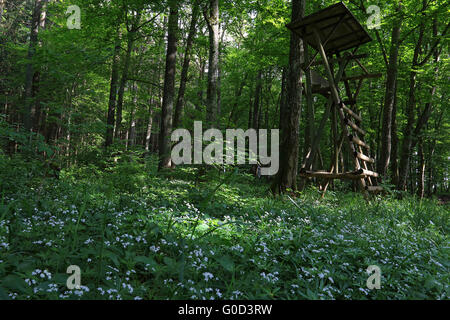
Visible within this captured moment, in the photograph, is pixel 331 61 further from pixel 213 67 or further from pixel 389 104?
pixel 389 104

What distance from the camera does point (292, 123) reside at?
728 cm

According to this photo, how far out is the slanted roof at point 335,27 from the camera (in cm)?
618

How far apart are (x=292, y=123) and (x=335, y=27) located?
8.26 feet

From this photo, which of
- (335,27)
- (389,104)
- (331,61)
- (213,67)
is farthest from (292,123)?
(389,104)

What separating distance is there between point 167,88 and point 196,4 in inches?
134

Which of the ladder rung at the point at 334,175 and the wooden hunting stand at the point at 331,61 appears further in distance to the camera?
the ladder rung at the point at 334,175

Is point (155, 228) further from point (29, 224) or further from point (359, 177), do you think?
point (359, 177)

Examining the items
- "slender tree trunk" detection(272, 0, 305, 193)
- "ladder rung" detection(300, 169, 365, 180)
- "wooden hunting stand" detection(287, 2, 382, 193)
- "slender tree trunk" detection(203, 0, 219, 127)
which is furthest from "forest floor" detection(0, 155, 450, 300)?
"slender tree trunk" detection(203, 0, 219, 127)

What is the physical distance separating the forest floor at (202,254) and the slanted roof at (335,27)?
15.3ft

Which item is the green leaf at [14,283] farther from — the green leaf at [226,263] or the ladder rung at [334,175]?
the ladder rung at [334,175]

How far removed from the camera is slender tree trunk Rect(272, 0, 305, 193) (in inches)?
285

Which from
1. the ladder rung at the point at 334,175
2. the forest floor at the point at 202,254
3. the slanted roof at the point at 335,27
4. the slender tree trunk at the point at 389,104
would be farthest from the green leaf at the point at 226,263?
the slender tree trunk at the point at 389,104

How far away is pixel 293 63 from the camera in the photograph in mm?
7418

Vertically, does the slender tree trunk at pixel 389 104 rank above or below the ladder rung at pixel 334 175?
above
